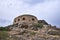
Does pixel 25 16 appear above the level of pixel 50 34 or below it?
above

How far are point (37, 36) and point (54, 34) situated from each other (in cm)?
521

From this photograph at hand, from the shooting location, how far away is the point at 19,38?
3572 centimetres

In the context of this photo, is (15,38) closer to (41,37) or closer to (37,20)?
(41,37)

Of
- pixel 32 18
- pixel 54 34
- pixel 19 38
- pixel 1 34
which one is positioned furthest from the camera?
pixel 32 18

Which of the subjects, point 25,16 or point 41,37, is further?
point 25,16

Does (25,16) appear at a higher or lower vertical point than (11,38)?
higher

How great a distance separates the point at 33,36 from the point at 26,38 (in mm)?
1743

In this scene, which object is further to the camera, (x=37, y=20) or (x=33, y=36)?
(x=37, y=20)

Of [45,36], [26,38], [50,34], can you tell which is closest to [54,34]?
[50,34]

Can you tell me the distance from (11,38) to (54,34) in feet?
31.7

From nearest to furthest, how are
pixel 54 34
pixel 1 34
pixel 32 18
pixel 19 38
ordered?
pixel 19 38, pixel 1 34, pixel 54 34, pixel 32 18

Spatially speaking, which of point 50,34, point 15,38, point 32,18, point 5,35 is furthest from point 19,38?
point 32,18

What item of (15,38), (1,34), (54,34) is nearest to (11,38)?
(15,38)

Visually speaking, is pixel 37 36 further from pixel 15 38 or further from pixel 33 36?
pixel 15 38
